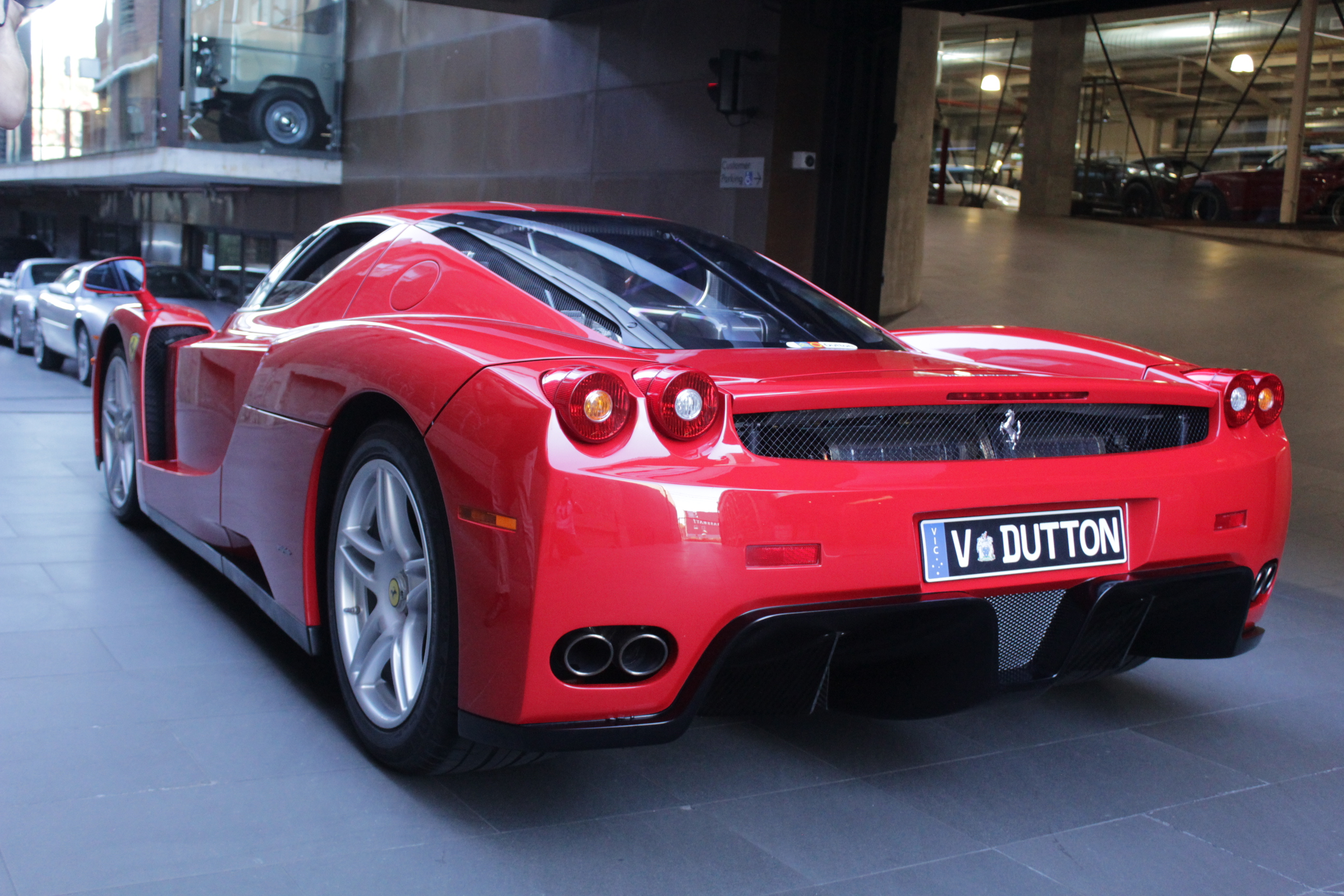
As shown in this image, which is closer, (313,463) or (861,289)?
(313,463)

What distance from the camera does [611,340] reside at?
263 cm

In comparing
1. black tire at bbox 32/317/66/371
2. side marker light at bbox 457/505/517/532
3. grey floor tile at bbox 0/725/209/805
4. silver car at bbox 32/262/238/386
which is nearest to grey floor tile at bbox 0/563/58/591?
grey floor tile at bbox 0/725/209/805

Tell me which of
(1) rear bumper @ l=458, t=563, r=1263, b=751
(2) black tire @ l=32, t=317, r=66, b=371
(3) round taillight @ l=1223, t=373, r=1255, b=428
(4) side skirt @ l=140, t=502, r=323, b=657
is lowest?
(2) black tire @ l=32, t=317, r=66, b=371

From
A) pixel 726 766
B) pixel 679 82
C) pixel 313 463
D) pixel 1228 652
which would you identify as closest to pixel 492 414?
pixel 313 463

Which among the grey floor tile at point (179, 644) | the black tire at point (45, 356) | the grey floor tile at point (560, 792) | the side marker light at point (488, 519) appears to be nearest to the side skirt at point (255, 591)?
the grey floor tile at point (179, 644)

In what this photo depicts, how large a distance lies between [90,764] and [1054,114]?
21.3 metres

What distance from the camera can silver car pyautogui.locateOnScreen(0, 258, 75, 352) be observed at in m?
13.2

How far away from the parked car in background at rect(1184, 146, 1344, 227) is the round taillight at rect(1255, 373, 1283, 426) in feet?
55.4

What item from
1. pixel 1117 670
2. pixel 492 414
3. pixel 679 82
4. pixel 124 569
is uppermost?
pixel 679 82

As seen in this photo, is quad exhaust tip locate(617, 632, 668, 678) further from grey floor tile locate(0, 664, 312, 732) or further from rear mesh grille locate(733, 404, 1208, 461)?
grey floor tile locate(0, 664, 312, 732)

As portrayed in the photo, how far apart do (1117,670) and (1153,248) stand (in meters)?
15.2

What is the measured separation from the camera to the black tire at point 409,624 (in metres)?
2.32

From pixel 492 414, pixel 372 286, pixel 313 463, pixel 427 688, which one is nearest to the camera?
pixel 492 414

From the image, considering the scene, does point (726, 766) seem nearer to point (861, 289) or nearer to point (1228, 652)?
point (1228, 652)
